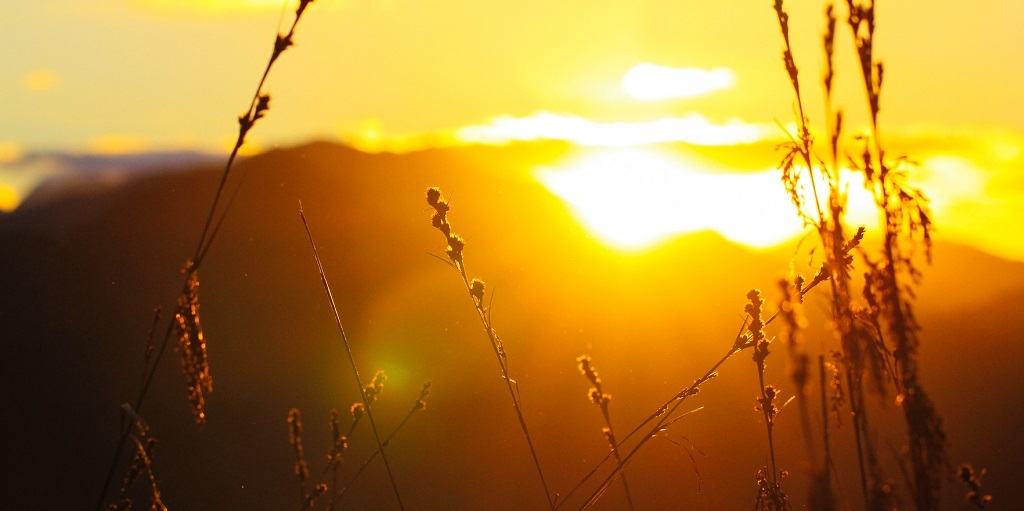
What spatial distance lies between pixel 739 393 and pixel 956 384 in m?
4.72

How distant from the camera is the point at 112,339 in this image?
12.2 m

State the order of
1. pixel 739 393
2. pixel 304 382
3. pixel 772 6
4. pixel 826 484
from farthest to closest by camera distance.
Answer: pixel 304 382
pixel 739 393
pixel 772 6
pixel 826 484


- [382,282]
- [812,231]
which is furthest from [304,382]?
[812,231]

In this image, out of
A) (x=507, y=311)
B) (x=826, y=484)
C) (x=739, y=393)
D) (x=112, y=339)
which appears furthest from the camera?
(x=112, y=339)

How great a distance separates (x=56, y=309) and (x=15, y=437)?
272cm

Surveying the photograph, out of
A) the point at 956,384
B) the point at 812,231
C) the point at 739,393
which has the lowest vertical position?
the point at 956,384

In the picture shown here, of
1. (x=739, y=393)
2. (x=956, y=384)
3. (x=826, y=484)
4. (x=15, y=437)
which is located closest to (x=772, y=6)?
(x=826, y=484)

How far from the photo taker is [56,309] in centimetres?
1235

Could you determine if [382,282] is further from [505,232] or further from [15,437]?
[15,437]

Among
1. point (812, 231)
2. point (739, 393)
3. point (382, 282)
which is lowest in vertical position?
point (739, 393)

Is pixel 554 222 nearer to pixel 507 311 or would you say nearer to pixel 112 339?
pixel 507 311

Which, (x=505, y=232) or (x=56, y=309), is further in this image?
(x=56, y=309)

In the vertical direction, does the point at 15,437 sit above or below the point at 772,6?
below

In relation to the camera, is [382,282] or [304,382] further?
[382,282]
